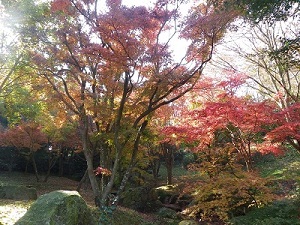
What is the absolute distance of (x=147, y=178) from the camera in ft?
55.4

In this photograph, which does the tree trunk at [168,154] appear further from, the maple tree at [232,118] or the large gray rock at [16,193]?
the large gray rock at [16,193]

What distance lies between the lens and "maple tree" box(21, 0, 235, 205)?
23.0 ft

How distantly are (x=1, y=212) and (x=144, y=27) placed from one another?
662 cm

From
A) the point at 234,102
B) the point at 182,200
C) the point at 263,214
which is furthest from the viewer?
the point at 182,200

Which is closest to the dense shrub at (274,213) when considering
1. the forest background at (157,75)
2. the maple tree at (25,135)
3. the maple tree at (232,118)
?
the forest background at (157,75)

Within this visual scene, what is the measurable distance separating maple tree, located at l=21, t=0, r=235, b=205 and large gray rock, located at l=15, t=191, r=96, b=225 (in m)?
1.63

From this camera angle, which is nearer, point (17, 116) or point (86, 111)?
point (86, 111)

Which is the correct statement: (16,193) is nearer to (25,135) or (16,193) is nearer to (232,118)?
(25,135)

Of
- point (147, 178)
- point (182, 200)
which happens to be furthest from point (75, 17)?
point (147, 178)

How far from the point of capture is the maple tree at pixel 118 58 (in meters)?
7.01

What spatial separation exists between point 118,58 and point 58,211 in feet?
13.2

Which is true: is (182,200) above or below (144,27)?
below

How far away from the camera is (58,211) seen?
226 inches

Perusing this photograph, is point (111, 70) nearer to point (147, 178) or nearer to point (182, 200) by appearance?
point (182, 200)
